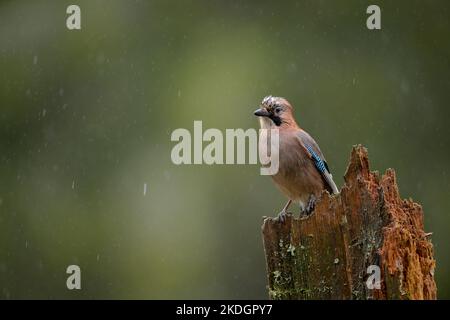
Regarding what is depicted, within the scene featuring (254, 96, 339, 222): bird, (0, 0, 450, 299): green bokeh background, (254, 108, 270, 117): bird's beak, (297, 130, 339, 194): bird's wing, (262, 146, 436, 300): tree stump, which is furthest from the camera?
(0, 0, 450, 299): green bokeh background

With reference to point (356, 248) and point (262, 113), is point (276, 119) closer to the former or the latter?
point (262, 113)

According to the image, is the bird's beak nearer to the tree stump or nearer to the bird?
the bird

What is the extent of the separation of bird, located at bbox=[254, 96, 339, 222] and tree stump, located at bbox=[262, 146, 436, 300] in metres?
2.30

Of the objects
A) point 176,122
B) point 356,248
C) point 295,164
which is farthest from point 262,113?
point 176,122

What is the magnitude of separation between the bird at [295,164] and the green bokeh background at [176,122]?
4639 mm

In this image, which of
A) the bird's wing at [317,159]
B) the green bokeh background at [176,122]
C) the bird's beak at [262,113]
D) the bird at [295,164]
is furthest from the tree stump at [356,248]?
the green bokeh background at [176,122]

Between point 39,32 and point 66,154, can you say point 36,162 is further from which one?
point 39,32

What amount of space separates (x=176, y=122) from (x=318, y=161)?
5.80m

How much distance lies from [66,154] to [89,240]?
1.35 m

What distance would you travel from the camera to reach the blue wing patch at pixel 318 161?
903 cm

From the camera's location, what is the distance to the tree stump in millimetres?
5863

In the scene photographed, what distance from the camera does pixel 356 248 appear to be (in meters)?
5.99

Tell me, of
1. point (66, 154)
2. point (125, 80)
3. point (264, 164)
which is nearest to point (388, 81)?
point (125, 80)

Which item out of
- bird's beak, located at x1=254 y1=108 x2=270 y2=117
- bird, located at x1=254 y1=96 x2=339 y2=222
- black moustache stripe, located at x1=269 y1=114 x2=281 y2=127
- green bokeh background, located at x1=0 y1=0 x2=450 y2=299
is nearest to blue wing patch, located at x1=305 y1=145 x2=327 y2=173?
bird, located at x1=254 y1=96 x2=339 y2=222
